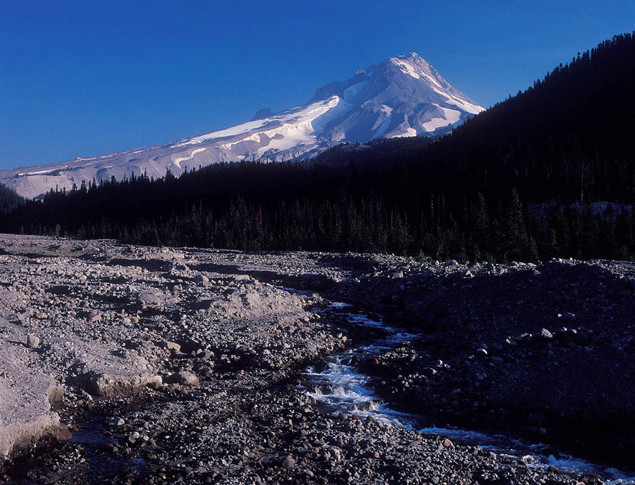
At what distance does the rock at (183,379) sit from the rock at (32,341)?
367cm

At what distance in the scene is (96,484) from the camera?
700 cm

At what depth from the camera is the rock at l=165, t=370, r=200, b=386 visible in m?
11.2

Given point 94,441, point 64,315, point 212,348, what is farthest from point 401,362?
point 64,315

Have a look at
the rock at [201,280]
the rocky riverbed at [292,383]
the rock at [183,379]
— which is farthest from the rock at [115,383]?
the rock at [201,280]

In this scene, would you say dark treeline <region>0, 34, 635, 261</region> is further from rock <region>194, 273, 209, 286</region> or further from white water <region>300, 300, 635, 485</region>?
white water <region>300, 300, 635, 485</region>

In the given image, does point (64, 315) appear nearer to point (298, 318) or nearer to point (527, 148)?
point (298, 318)

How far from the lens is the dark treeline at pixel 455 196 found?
62281mm

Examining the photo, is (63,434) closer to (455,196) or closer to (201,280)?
(201,280)

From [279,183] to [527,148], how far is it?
67.4 meters

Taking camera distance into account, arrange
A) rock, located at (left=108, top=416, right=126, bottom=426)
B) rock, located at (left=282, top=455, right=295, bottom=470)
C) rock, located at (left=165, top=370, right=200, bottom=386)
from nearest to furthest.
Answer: rock, located at (left=282, top=455, right=295, bottom=470), rock, located at (left=108, top=416, right=126, bottom=426), rock, located at (left=165, top=370, right=200, bottom=386)

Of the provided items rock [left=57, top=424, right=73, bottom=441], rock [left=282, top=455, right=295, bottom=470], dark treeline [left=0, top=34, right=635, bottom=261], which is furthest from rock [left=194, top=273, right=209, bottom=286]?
dark treeline [left=0, top=34, right=635, bottom=261]

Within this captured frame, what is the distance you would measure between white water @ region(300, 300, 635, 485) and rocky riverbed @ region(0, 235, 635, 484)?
0.27 metres

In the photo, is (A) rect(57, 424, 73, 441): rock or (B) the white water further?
(A) rect(57, 424, 73, 441): rock

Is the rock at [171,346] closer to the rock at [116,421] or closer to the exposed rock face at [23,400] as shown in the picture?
the exposed rock face at [23,400]
